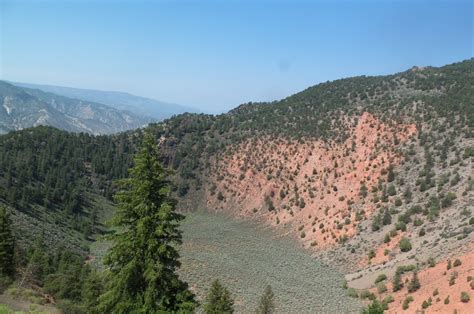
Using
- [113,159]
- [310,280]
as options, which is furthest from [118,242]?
[113,159]

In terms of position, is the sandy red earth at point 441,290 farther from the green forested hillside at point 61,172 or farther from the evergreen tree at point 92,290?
the green forested hillside at point 61,172

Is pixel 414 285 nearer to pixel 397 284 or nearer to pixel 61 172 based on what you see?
pixel 397 284

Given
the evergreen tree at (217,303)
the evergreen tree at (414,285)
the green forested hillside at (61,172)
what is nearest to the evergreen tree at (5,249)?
the evergreen tree at (217,303)

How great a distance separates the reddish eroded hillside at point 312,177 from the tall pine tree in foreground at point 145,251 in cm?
4113

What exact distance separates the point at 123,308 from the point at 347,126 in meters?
66.1

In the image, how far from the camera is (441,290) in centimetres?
2938

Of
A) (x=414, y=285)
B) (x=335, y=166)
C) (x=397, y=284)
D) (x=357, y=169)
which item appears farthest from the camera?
(x=335, y=166)

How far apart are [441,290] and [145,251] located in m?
23.4

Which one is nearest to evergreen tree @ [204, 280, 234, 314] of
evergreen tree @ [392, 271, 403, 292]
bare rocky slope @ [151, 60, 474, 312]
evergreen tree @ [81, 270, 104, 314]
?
evergreen tree @ [81, 270, 104, 314]

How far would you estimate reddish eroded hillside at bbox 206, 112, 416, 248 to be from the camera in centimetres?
5947

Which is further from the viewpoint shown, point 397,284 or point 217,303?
point 397,284

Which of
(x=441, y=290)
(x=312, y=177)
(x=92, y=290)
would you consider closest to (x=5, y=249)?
(x=92, y=290)

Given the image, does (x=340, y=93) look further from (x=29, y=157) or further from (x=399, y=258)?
(x=29, y=157)

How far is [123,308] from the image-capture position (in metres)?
14.1
